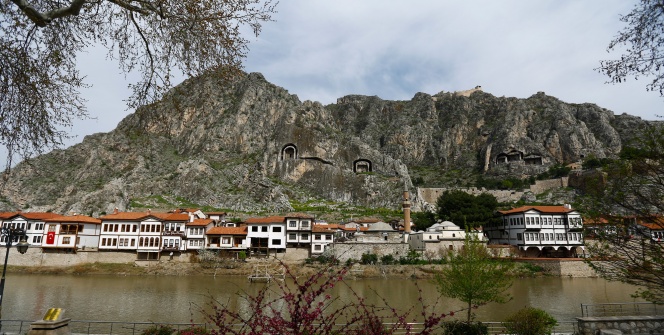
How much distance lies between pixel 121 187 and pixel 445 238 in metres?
71.0

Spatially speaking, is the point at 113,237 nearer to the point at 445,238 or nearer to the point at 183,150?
the point at 445,238

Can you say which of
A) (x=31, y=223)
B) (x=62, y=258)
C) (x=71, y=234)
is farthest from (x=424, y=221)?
(x=31, y=223)

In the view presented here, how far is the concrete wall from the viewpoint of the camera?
51.3 ft

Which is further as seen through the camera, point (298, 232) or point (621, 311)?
point (298, 232)

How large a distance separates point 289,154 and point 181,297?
81333mm

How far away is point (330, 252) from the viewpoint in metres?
57.8

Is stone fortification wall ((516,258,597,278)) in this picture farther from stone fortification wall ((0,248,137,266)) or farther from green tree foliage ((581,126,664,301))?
stone fortification wall ((0,248,137,266))

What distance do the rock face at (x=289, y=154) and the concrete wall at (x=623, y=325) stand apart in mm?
71356

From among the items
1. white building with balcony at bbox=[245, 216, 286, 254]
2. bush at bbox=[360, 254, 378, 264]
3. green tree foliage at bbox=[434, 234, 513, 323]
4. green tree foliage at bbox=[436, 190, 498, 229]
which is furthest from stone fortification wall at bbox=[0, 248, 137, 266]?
green tree foliage at bbox=[434, 234, 513, 323]

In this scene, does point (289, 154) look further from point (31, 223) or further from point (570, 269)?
point (570, 269)

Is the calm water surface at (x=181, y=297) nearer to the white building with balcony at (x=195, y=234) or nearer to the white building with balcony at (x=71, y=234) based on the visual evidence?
the white building with balcony at (x=71, y=234)

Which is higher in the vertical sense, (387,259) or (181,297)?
(387,259)

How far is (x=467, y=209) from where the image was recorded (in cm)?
6506

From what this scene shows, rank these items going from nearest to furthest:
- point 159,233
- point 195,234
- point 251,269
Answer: point 251,269 < point 159,233 < point 195,234
